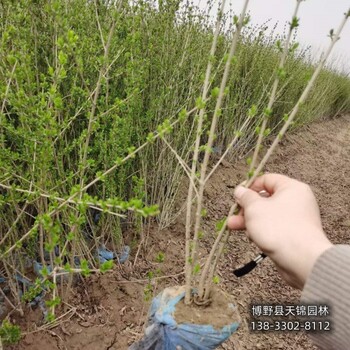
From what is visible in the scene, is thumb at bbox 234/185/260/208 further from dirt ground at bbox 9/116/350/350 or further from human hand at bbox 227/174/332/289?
Result: dirt ground at bbox 9/116/350/350

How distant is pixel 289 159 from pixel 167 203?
3.29 m

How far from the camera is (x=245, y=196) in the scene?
3.71 feet

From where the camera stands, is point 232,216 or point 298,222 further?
point 232,216

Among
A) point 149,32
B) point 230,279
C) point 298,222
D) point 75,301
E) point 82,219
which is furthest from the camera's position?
point 230,279

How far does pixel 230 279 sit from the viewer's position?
267cm

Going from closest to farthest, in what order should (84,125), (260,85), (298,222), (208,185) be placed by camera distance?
(298,222)
(84,125)
(208,185)
(260,85)

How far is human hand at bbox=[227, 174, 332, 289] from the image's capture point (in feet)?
3.13

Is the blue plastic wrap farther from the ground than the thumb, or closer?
closer

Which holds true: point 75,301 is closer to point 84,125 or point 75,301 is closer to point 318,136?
point 84,125

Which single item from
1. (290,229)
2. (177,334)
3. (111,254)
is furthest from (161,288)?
(290,229)

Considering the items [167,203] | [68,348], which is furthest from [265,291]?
[68,348]

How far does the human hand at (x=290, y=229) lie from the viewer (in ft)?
3.13

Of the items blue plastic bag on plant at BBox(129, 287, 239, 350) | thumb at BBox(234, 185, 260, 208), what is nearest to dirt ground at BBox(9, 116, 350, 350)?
blue plastic bag on plant at BBox(129, 287, 239, 350)

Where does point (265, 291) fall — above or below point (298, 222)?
below
